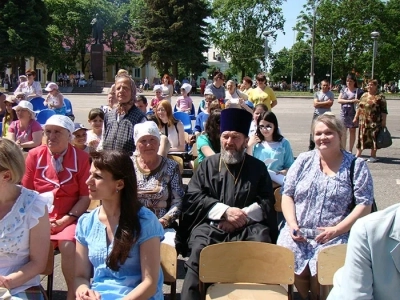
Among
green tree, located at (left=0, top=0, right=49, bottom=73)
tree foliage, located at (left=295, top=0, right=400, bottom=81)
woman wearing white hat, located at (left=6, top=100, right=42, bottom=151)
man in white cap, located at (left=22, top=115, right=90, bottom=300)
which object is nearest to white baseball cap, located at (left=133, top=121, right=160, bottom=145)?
man in white cap, located at (left=22, top=115, right=90, bottom=300)

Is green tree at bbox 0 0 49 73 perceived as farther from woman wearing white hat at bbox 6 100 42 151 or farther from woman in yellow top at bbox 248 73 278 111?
woman wearing white hat at bbox 6 100 42 151

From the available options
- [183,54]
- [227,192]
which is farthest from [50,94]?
[183,54]

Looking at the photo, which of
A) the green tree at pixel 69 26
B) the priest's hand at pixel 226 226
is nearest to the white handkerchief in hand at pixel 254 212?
the priest's hand at pixel 226 226

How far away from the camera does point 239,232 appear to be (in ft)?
13.3

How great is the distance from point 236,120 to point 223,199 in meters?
0.71

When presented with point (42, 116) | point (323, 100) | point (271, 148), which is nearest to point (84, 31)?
point (323, 100)

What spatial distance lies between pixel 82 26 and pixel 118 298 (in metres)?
65.4

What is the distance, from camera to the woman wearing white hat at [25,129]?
7.13 metres

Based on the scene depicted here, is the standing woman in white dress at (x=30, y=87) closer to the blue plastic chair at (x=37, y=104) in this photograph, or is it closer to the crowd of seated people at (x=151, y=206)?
the blue plastic chair at (x=37, y=104)

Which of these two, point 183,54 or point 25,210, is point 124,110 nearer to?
point 25,210

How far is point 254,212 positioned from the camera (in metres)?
4.05

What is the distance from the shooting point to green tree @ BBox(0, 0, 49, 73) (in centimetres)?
4447

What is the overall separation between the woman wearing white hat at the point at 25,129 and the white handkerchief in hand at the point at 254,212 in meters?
4.20

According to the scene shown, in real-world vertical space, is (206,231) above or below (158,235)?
below
